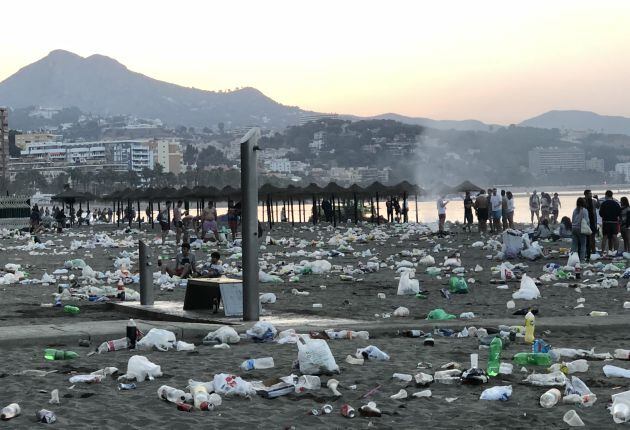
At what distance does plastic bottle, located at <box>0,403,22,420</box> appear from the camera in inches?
249

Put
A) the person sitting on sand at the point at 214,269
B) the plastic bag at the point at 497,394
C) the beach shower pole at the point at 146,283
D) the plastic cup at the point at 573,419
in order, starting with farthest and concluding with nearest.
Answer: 1. the person sitting on sand at the point at 214,269
2. the beach shower pole at the point at 146,283
3. the plastic bag at the point at 497,394
4. the plastic cup at the point at 573,419

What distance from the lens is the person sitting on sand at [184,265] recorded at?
18000mm

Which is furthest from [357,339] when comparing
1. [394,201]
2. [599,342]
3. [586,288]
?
[394,201]

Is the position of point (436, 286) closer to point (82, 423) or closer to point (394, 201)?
point (82, 423)

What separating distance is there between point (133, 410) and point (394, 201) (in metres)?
52.2

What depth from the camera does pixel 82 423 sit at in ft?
20.4

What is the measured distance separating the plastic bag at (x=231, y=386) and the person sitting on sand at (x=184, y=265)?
10.8 meters

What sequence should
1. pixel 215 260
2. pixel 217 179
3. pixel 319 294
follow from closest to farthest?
pixel 319 294, pixel 215 260, pixel 217 179

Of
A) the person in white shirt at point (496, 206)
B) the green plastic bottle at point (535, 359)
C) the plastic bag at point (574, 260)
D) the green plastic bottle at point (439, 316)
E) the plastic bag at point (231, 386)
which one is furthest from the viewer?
the person in white shirt at point (496, 206)

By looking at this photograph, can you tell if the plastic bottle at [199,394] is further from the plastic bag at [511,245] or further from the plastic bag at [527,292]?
the plastic bag at [511,245]

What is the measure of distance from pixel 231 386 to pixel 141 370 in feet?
2.95

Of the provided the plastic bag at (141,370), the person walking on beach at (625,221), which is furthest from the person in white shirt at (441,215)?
the plastic bag at (141,370)

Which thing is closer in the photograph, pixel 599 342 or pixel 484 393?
pixel 484 393

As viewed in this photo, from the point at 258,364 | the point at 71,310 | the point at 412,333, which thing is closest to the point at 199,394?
the point at 258,364
